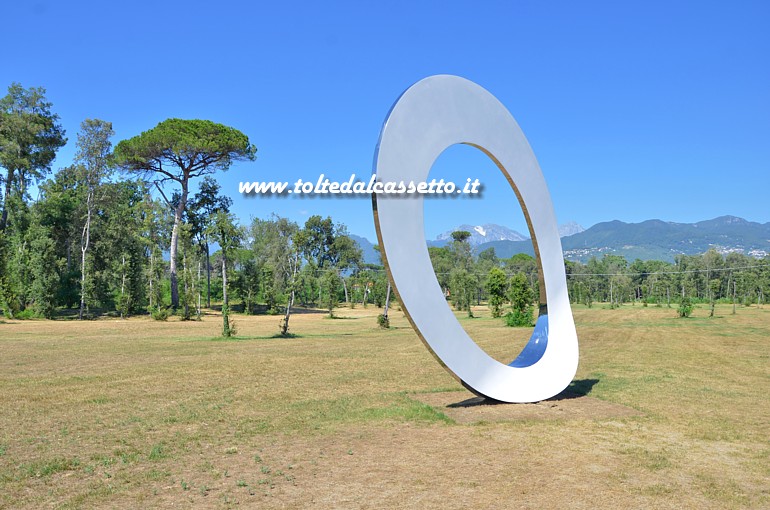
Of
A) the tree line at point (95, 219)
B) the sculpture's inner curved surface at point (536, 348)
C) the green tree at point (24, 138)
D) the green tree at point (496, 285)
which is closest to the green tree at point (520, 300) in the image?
the green tree at point (496, 285)

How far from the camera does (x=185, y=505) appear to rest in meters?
5.07

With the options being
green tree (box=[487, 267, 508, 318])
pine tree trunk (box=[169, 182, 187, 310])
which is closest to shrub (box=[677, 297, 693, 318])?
green tree (box=[487, 267, 508, 318])

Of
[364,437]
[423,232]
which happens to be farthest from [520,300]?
[364,437]

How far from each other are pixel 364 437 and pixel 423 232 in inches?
110

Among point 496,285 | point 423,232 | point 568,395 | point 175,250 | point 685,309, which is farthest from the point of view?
point 175,250

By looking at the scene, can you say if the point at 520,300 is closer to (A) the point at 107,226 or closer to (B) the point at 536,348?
(B) the point at 536,348

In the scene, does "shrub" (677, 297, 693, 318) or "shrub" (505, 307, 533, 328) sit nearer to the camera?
"shrub" (505, 307, 533, 328)

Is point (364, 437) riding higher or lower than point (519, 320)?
lower

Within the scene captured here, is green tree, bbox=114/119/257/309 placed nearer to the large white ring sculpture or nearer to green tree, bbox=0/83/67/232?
green tree, bbox=0/83/67/232

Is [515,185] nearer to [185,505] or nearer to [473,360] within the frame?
[473,360]

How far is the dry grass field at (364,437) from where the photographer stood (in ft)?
17.7

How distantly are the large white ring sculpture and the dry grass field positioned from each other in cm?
58

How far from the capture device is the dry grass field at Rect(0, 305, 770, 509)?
17.7 feet

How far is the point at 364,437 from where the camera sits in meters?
7.50
